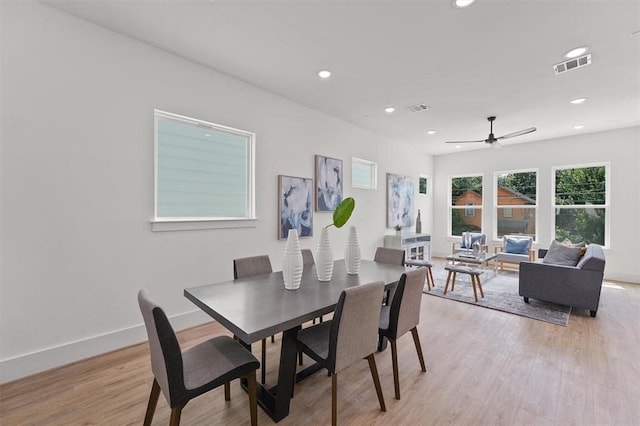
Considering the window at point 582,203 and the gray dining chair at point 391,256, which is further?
the window at point 582,203

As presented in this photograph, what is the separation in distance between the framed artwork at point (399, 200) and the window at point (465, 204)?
157cm

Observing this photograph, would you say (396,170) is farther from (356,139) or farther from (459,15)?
(459,15)

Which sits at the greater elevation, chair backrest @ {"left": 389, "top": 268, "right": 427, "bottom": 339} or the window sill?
the window sill

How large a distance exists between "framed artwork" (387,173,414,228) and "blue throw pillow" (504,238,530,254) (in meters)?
2.00

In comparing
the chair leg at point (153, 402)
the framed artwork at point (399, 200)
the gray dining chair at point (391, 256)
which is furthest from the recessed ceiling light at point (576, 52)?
the chair leg at point (153, 402)

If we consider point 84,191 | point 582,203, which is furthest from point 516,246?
point 84,191

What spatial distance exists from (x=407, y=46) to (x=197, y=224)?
2.78 m

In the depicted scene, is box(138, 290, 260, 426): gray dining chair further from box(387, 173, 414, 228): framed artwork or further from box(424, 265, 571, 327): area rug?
box(387, 173, 414, 228): framed artwork

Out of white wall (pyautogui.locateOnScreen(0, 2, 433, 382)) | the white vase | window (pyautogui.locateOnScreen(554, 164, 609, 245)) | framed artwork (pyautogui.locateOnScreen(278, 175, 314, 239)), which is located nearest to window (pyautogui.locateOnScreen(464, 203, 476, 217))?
window (pyautogui.locateOnScreen(554, 164, 609, 245))

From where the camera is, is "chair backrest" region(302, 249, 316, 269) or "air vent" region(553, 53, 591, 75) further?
"chair backrest" region(302, 249, 316, 269)

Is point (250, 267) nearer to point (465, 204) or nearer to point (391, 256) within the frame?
point (391, 256)

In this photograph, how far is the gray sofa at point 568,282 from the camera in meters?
3.36

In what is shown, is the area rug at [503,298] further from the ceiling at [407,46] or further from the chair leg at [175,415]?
the chair leg at [175,415]

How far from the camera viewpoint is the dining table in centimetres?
146
